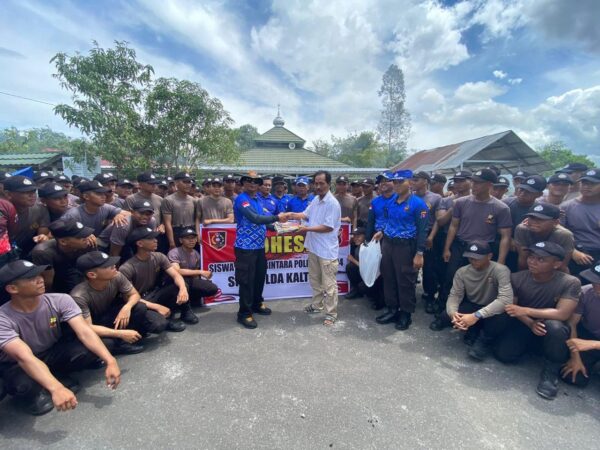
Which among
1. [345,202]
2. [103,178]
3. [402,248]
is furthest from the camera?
[345,202]

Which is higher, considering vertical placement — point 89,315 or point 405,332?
point 89,315

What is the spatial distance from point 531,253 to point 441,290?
5.50ft

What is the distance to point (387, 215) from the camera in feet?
13.4

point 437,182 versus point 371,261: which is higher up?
point 437,182

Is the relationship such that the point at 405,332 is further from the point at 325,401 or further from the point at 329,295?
the point at 325,401

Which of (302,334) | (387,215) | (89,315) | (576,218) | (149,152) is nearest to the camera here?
(89,315)

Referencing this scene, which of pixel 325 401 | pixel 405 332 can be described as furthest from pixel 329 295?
pixel 325 401

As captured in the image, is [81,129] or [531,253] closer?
[531,253]

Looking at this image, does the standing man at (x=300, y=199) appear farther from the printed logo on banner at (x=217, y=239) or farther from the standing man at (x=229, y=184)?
the standing man at (x=229, y=184)

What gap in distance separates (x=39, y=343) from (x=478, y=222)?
4914 millimetres

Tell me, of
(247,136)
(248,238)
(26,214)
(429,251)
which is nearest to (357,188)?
(429,251)

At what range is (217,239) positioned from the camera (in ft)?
15.6

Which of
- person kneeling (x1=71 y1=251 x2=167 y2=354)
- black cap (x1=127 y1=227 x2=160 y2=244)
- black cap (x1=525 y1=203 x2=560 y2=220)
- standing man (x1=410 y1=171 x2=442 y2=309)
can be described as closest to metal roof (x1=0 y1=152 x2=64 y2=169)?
black cap (x1=127 y1=227 x2=160 y2=244)

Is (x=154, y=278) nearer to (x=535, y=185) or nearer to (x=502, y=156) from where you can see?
(x=535, y=185)
